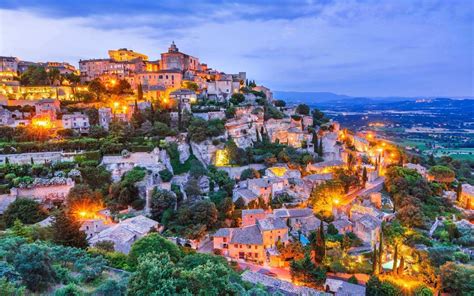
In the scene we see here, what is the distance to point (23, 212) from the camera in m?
24.7

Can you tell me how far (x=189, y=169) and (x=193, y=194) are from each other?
13.3 feet

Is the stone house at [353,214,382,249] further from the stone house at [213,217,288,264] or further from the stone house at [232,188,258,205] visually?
the stone house at [232,188,258,205]

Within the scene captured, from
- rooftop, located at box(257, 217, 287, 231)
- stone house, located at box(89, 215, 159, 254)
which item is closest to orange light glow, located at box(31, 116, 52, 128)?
stone house, located at box(89, 215, 159, 254)

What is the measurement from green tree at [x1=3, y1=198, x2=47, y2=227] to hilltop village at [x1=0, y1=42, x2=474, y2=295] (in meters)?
0.09

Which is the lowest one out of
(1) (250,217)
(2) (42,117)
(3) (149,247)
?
(1) (250,217)

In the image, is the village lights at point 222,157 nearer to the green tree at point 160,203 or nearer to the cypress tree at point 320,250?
the green tree at point 160,203

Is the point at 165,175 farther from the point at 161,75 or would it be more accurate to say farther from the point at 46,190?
the point at 161,75

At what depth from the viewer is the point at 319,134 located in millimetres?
46469

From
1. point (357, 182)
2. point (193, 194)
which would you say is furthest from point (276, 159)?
point (193, 194)

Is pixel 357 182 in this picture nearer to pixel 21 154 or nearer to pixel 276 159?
pixel 276 159

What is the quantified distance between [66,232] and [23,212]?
26.5 ft

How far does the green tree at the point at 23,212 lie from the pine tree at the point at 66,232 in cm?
680

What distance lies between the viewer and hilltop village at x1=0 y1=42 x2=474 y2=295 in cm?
1675

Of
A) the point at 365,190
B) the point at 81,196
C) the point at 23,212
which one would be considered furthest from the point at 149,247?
the point at 365,190
